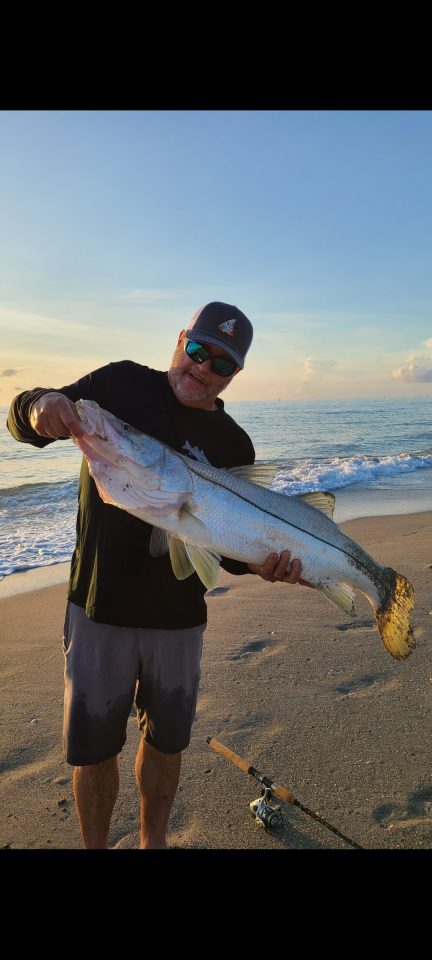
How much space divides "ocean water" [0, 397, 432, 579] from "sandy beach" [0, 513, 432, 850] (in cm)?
176

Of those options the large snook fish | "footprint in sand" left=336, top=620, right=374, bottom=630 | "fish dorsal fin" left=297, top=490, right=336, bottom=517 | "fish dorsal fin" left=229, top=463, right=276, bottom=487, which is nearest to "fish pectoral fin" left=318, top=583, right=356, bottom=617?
the large snook fish

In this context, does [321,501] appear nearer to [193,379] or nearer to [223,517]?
[223,517]

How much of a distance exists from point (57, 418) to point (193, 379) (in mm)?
986

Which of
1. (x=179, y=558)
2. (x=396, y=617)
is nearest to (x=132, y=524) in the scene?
(x=179, y=558)

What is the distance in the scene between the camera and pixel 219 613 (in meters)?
6.62

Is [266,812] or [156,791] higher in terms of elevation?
[156,791]

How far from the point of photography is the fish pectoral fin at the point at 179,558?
2930 millimetres

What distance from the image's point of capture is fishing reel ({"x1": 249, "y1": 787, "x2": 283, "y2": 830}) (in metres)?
3.36

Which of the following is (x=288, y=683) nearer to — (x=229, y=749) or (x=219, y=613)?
(x=229, y=749)

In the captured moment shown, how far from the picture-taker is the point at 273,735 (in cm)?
423

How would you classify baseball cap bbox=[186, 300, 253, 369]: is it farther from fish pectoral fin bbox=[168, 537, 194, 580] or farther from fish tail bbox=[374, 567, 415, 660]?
fish tail bbox=[374, 567, 415, 660]

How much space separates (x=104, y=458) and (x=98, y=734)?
1.49m
